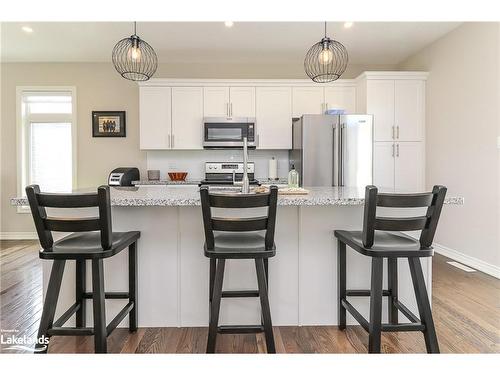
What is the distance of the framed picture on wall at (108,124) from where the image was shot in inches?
200

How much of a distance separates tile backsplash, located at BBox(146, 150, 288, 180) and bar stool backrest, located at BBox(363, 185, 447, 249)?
11.4 ft

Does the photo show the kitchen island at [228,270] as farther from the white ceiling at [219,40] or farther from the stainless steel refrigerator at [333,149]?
the white ceiling at [219,40]

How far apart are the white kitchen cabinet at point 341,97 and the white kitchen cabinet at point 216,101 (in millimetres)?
1421

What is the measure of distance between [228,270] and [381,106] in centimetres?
332

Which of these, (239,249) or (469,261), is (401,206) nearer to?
(239,249)

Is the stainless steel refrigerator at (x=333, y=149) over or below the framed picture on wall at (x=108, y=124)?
below

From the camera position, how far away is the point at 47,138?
5250 millimetres

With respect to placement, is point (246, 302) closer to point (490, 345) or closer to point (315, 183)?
point (490, 345)

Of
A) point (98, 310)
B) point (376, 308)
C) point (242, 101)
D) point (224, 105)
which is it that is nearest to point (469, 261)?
point (376, 308)

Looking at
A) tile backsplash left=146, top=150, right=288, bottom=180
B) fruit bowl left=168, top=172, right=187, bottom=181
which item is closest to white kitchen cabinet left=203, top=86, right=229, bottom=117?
tile backsplash left=146, top=150, right=288, bottom=180

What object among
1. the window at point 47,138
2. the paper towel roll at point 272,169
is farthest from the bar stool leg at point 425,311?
the window at point 47,138
